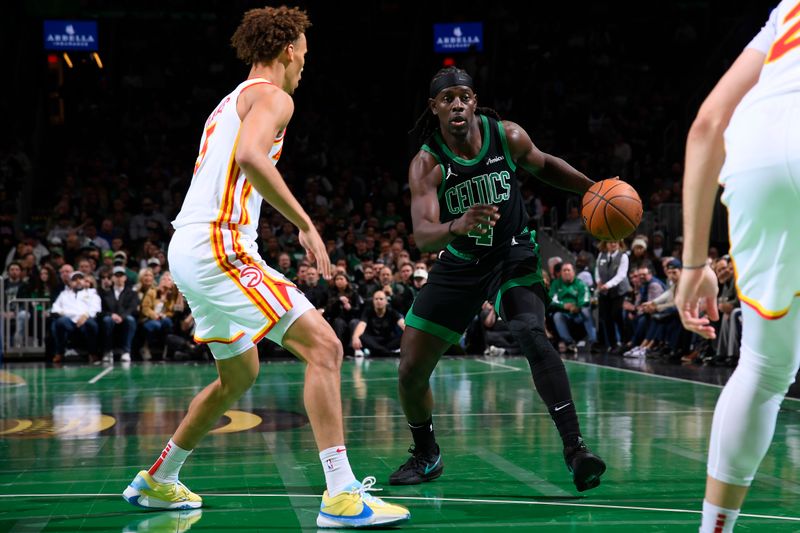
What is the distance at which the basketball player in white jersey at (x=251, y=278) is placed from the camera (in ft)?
12.9

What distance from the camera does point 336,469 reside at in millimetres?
3939

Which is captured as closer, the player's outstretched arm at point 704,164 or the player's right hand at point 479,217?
the player's outstretched arm at point 704,164

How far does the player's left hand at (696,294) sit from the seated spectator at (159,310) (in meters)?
13.0

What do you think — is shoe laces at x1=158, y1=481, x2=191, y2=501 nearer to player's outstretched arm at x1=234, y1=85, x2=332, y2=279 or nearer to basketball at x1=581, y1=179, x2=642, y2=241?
player's outstretched arm at x1=234, y1=85, x2=332, y2=279

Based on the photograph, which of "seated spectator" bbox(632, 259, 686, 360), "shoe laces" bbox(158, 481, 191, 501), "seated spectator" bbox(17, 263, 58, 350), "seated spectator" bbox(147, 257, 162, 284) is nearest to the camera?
"shoe laces" bbox(158, 481, 191, 501)

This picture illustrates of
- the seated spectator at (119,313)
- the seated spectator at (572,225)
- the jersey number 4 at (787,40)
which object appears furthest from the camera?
the seated spectator at (572,225)

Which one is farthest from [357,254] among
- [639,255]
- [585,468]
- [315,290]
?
[585,468]

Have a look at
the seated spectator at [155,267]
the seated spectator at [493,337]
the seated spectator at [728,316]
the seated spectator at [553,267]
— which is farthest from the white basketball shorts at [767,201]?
the seated spectator at [155,267]

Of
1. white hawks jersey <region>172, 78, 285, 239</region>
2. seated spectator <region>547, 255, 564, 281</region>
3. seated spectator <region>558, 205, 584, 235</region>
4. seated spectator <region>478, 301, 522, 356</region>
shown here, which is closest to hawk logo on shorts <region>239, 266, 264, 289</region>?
white hawks jersey <region>172, 78, 285, 239</region>

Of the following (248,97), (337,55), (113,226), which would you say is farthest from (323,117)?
(248,97)

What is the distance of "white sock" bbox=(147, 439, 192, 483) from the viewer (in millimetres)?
4359

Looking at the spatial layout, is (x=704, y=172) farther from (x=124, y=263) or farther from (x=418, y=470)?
(x=124, y=263)

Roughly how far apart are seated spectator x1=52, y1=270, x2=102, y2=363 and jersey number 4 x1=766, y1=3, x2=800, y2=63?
13.3m

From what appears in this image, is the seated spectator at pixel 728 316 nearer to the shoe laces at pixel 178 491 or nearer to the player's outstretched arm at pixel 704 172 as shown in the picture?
the shoe laces at pixel 178 491
